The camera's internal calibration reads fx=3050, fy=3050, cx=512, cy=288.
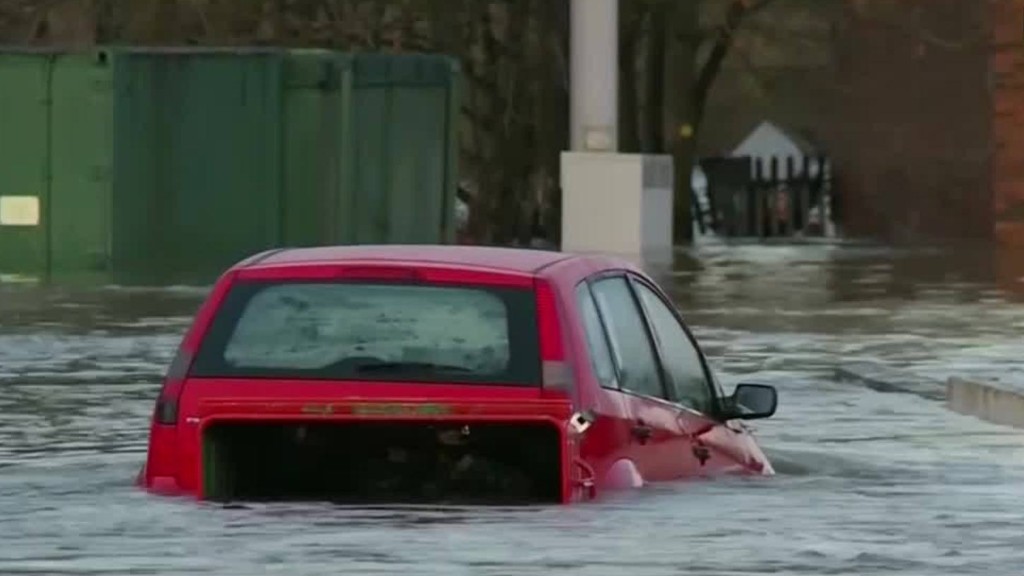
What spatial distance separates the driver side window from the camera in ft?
37.3

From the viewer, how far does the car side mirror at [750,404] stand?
11.6m

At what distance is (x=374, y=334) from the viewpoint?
401 inches

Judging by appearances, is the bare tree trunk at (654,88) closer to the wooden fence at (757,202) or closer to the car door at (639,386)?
the wooden fence at (757,202)

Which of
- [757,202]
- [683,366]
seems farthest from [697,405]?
[757,202]

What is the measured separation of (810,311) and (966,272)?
8.01 metres

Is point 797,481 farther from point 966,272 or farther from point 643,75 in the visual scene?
point 643,75

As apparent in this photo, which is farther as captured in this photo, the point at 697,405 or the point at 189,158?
the point at 189,158

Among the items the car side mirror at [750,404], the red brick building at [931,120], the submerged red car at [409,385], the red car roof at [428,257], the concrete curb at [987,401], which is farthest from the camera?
the red brick building at [931,120]

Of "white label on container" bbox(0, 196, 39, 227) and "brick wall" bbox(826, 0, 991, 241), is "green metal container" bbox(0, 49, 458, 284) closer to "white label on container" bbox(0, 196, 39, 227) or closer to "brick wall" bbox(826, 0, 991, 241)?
"white label on container" bbox(0, 196, 39, 227)

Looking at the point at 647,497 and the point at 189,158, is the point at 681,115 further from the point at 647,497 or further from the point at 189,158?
the point at 647,497

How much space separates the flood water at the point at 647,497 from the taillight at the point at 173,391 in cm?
29

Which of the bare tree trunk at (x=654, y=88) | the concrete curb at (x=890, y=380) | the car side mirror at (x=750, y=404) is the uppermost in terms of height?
the bare tree trunk at (x=654, y=88)

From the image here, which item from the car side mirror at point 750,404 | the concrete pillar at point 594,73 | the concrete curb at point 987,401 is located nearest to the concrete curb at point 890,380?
the concrete curb at point 987,401

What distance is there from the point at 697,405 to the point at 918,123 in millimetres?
42455
